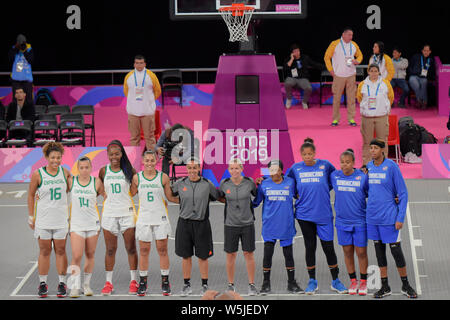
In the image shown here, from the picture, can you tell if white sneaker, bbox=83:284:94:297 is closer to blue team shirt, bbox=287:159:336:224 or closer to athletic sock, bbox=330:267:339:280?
blue team shirt, bbox=287:159:336:224

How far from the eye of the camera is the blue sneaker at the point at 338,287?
962cm

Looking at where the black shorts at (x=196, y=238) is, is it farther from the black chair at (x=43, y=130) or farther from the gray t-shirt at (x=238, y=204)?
the black chair at (x=43, y=130)

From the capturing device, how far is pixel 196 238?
9.69 meters

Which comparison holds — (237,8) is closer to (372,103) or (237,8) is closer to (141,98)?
(141,98)

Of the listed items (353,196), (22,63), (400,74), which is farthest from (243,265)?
(400,74)

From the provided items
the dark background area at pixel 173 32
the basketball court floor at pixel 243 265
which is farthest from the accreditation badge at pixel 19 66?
the basketball court floor at pixel 243 265

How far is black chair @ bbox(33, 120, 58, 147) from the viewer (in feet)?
53.5

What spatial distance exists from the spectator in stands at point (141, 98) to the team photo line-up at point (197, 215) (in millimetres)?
5929

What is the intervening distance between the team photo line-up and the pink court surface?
602 centimetres

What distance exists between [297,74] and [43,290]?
1177 cm

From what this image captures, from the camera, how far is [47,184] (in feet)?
31.6

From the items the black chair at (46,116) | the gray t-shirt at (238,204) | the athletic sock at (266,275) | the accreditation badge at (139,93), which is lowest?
the athletic sock at (266,275)

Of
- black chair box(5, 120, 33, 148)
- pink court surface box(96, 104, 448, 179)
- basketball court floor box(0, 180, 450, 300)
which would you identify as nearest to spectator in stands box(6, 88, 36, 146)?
black chair box(5, 120, 33, 148)

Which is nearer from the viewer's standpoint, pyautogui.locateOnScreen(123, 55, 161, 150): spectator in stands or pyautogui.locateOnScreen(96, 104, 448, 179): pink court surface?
pyautogui.locateOnScreen(123, 55, 161, 150): spectator in stands
